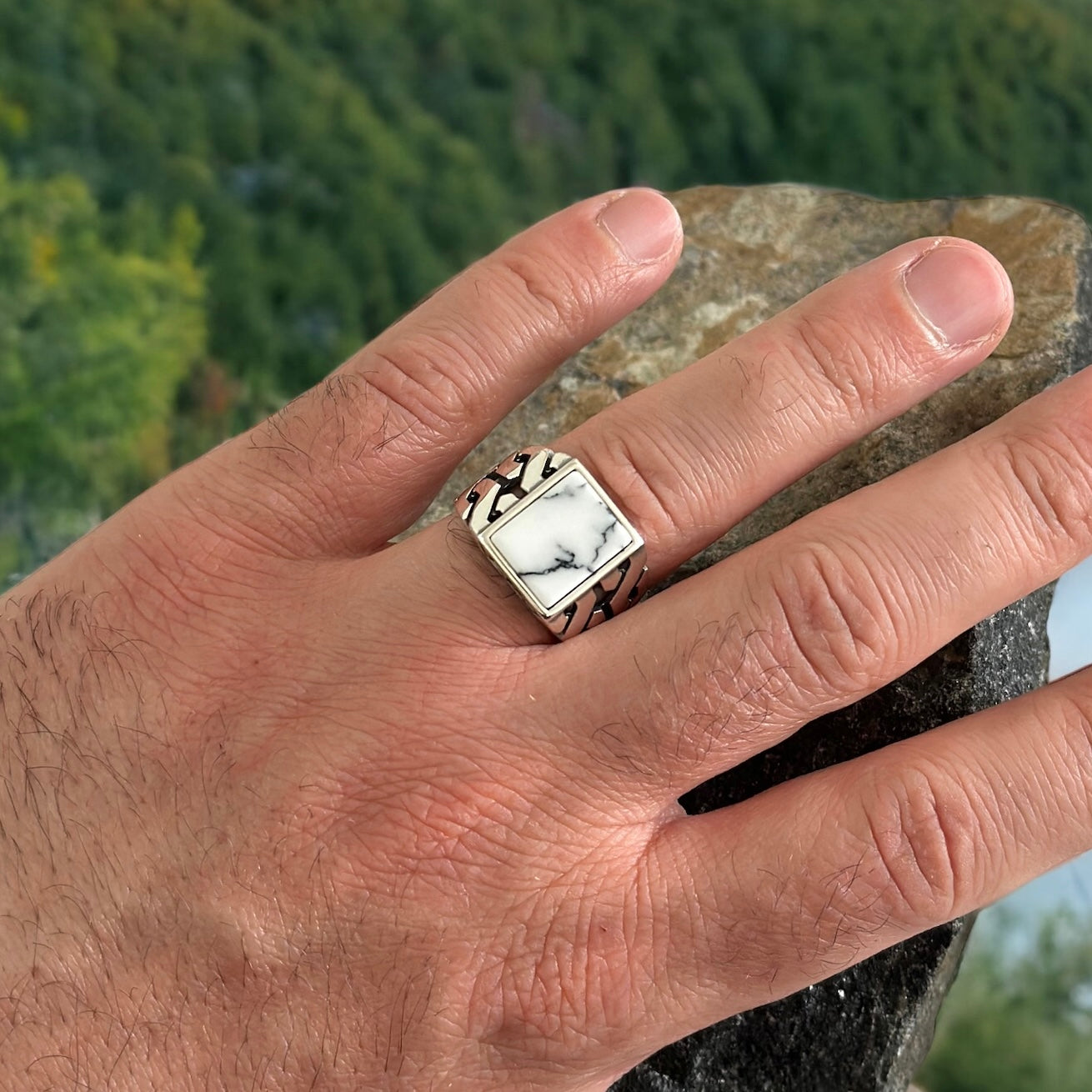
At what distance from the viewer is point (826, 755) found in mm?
994

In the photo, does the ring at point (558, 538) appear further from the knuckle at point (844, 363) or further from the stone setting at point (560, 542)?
the knuckle at point (844, 363)

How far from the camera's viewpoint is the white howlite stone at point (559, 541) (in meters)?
0.87

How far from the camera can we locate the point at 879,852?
2.70 feet

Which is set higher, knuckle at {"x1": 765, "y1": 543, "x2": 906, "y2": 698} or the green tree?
the green tree

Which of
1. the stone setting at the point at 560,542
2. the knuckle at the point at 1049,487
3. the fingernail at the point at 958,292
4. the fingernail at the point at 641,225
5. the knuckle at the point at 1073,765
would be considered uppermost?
the fingernail at the point at 641,225

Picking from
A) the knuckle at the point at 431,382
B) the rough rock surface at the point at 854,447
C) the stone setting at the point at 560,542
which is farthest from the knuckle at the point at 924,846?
the knuckle at the point at 431,382

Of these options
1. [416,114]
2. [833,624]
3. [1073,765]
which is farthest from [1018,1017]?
[416,114]

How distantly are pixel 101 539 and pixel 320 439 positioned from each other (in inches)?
8.7

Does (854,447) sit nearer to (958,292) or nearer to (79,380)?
(958,292)

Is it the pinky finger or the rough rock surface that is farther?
the rough rock surface

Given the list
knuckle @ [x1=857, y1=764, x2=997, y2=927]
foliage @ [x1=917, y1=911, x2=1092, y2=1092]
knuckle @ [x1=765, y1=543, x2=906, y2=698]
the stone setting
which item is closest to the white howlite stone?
the stone setting

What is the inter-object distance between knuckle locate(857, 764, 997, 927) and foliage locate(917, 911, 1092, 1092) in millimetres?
707

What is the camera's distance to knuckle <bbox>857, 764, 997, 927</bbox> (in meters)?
0.82

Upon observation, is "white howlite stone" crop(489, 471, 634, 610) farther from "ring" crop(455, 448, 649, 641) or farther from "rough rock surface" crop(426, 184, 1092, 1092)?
"rough rock surface" crop(426, 184, 1092, 1092)
